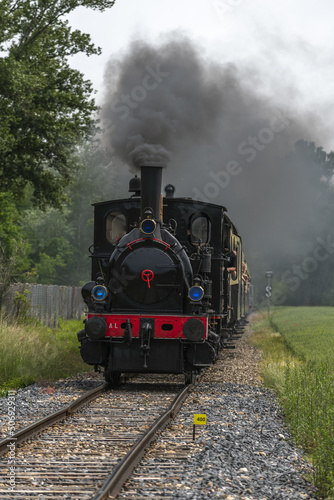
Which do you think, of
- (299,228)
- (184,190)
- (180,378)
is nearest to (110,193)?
(299,228)

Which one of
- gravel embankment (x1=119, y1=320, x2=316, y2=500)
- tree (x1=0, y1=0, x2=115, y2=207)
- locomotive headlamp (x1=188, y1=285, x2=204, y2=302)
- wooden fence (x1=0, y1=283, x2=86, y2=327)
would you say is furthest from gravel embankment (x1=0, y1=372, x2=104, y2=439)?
tree (x1=0, y1=0, x2=115, y2=207)

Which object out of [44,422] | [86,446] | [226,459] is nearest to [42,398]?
[44,422]

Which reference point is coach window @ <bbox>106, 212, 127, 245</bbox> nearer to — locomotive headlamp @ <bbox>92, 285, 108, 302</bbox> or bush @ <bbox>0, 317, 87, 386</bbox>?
locomotive headlamp @ <bbox>92, 285, 108, 302</bbox>

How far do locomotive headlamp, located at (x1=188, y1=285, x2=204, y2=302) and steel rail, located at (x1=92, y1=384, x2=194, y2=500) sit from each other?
7.44 ft

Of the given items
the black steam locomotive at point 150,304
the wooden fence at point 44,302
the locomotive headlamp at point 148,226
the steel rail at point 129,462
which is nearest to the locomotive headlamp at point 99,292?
the black steam locomotive at point 150,304

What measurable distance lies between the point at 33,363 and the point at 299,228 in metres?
49.8

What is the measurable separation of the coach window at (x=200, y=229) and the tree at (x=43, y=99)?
956 cm

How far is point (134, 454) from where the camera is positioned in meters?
5.84

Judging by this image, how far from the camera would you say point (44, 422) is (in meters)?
7.29

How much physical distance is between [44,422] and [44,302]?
13801 mm

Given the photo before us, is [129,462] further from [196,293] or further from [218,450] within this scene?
[196,293]

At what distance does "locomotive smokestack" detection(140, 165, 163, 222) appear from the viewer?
10.2 m

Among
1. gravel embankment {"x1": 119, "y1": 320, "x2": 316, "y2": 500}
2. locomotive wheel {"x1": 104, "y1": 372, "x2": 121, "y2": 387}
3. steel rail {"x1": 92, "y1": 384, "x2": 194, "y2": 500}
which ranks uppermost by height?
locomotive wheel {"x1": 104, "y1": 372, "x2": 121, "y2": 387}

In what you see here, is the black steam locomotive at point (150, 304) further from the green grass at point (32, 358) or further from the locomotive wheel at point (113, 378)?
the green grass at point (32, 358)
